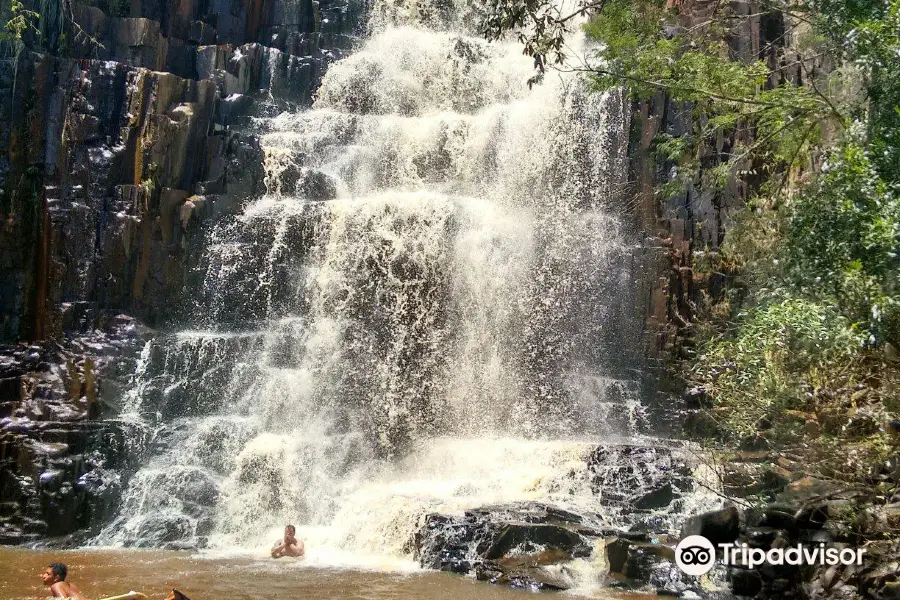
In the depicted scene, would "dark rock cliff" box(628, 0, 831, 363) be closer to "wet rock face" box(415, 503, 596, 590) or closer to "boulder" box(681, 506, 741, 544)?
"wet rock face" box(415, 503, 596, 590)

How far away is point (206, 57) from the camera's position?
25016mm

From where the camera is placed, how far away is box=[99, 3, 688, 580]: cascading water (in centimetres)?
1587

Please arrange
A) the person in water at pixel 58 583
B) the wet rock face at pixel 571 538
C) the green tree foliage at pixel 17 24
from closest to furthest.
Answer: the person in water at pixel 58 583, the wet rock face at pixel 571 538, the green tree foliage at pixel 17 24

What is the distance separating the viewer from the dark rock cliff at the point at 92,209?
16484 mm

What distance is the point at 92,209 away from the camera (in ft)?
66.5

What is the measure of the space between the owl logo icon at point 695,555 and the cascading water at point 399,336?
2530 mm

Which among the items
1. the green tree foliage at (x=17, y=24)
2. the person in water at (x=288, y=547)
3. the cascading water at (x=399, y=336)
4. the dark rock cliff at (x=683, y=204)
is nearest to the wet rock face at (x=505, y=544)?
the cascading water at (x=399, y=336)

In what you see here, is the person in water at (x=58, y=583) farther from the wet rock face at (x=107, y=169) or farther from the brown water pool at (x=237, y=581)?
the wet rock face at (x=107, y=169)

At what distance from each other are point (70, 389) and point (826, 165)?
1526 centimetres

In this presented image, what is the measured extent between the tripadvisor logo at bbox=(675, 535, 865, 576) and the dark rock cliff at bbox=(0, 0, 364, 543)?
424 inches

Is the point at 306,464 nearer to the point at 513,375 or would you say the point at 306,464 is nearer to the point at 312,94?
the point at 513,375

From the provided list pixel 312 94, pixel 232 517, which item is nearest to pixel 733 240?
pixel 232 517

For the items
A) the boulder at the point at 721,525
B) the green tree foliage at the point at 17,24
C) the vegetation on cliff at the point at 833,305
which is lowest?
the boulder at the point at 721,525

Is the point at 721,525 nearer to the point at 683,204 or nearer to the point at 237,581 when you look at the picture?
the point at 237,581
